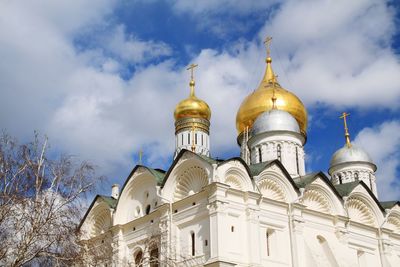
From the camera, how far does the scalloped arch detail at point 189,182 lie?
65.7 feet

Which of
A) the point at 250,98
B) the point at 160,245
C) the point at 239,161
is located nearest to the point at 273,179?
the point at 239,161

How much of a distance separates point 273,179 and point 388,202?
6.99m

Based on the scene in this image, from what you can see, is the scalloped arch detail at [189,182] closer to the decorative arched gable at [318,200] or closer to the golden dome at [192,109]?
the decorative arched gable at [318,200]

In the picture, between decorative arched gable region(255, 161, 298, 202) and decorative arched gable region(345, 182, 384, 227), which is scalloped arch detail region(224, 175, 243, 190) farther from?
decorative arched gable region(345, 182, 384, 227)

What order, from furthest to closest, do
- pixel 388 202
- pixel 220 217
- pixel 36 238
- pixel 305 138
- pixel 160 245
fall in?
1. pixel 305 138
2. pixel 388 202
3. pixel 160 245
4. pixel 220 217
5. pixel 36 238

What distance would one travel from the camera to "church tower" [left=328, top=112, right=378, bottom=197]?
29047mm

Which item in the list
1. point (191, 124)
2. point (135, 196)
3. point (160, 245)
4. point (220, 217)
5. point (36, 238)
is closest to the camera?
point (36, 238)

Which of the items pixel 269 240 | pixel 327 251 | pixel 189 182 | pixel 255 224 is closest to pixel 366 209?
pixel 327 251

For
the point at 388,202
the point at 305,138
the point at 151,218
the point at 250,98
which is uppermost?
the point at 250,98

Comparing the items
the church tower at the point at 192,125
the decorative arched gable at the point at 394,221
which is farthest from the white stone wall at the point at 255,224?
the church tower at the point at 192,125

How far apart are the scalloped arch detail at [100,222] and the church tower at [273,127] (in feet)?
22.3

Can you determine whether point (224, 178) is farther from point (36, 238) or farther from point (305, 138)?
point (305, 138)

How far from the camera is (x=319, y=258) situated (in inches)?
811

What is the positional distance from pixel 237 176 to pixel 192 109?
11.0m
